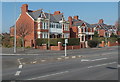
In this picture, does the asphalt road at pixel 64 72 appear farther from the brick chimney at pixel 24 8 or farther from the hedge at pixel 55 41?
the brick chimney at pixel 24 8

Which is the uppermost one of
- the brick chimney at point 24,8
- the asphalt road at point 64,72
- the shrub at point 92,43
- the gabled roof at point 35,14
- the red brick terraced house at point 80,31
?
the brick chimney at point 24,8

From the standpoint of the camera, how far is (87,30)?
6009 cm

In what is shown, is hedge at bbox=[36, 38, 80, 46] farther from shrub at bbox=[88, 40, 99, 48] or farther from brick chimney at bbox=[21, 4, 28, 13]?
brick chimney at bbox=[21, 4, 28, 13]

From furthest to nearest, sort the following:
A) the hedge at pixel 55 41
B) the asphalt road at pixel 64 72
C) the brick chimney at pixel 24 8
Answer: the brick chimney at pixel 24 8
the hedge at pixel 55 41
the asphalt road at pixel 64 72

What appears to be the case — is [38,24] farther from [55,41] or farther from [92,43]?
[92,43]

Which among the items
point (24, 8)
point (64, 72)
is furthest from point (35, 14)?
point (64, 72)

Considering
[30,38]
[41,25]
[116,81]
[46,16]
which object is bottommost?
[116,81]

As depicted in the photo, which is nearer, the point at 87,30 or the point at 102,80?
the point at 102,80

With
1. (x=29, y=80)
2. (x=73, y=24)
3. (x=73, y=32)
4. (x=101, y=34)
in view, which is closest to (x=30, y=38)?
(x=73, y=32)

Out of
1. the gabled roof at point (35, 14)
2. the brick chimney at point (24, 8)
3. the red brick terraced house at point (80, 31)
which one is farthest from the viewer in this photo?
the red brick terraced house at point (80, 31)

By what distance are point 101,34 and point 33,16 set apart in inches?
1595

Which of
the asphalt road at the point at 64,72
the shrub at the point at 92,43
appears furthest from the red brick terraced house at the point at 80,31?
the asphalt road at the point at 64,72

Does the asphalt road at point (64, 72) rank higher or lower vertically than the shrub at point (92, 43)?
lower

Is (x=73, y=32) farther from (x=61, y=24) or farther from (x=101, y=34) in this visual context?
(x=101, y=34)
